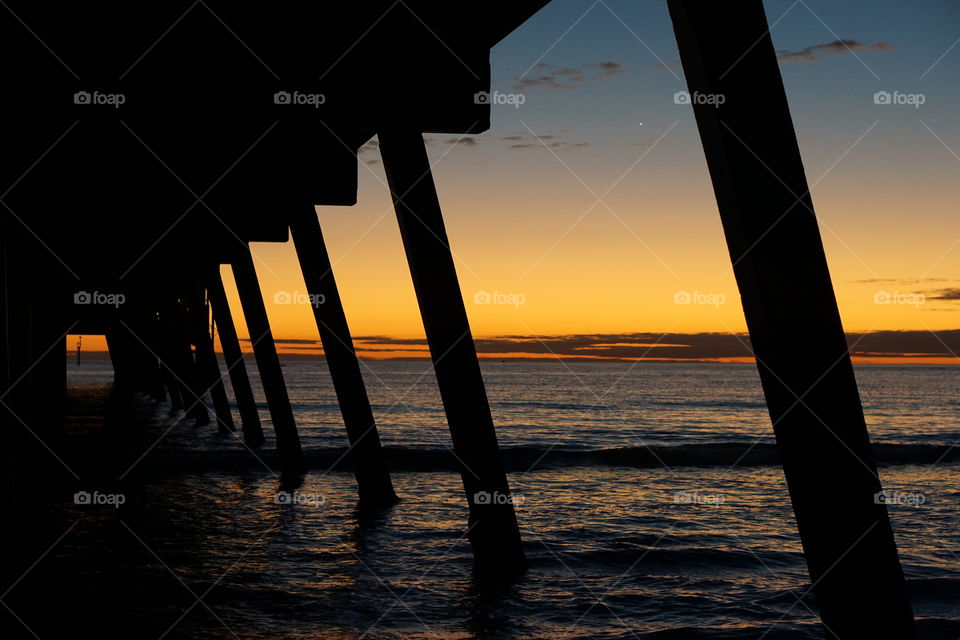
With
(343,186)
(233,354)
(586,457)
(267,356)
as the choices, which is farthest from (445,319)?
(586,457)

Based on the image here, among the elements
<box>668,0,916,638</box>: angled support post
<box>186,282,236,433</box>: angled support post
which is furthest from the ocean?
<box>668,0,916,638</box>: angled support post

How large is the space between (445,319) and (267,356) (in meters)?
Result: 7.56

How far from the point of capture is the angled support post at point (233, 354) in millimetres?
16125

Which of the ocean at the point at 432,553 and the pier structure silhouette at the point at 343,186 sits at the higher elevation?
the pier structure silhouette at the point at 343,186

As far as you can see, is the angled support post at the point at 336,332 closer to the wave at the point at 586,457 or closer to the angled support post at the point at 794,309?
the wave at the point at 586,457

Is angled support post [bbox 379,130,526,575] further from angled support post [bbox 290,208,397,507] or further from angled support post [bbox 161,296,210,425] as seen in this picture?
angled support post [bbox 161,296,210,425]

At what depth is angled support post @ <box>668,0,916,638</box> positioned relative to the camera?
205 cm

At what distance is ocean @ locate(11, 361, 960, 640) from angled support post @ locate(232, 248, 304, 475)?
75 centimetres

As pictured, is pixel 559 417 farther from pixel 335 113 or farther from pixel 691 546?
pixel 335 113

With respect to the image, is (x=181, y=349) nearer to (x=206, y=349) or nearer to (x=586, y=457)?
(x=206, y=349)

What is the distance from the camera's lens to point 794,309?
204cm

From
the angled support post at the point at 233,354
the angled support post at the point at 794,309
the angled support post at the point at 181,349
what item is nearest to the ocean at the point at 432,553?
the angled support post at the point at 233,354

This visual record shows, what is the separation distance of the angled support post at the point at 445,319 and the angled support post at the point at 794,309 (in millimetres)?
3992

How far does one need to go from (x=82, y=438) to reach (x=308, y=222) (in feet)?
44.5
